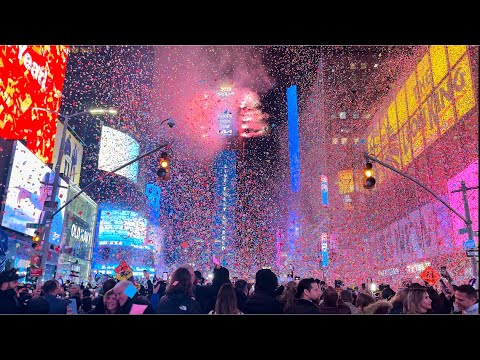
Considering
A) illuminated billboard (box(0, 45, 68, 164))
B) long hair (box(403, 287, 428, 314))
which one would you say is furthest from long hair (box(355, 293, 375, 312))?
illuminated billboard (box(0, 45, 68, 164))

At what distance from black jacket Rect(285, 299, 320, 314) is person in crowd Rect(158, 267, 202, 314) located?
1.47 m

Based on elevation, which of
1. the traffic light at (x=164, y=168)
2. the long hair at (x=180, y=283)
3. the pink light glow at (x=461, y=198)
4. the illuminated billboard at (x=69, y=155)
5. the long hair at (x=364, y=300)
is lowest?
the long hair at (x=364, y=300)

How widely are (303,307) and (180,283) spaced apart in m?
1.89

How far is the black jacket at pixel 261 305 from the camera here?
252 inches

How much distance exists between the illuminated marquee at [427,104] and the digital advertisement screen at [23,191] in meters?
Answer: 27.6

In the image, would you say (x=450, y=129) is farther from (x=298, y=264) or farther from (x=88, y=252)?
(x=298, y=264)

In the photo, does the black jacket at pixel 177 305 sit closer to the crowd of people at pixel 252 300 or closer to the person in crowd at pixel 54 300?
the crowd of people at pixel 252 300

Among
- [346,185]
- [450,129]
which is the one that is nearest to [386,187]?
[450,129]

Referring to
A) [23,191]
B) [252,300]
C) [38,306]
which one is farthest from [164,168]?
[23,191]

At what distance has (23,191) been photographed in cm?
2988

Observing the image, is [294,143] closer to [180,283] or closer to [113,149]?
[113,149]

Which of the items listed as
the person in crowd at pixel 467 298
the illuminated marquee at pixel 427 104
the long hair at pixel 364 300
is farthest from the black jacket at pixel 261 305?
the illuminated marquee at pixel 427 104

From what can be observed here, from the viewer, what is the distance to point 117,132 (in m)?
82.4

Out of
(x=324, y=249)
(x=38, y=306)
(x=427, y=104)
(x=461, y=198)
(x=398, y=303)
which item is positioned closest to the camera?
(x=398, y=303)
